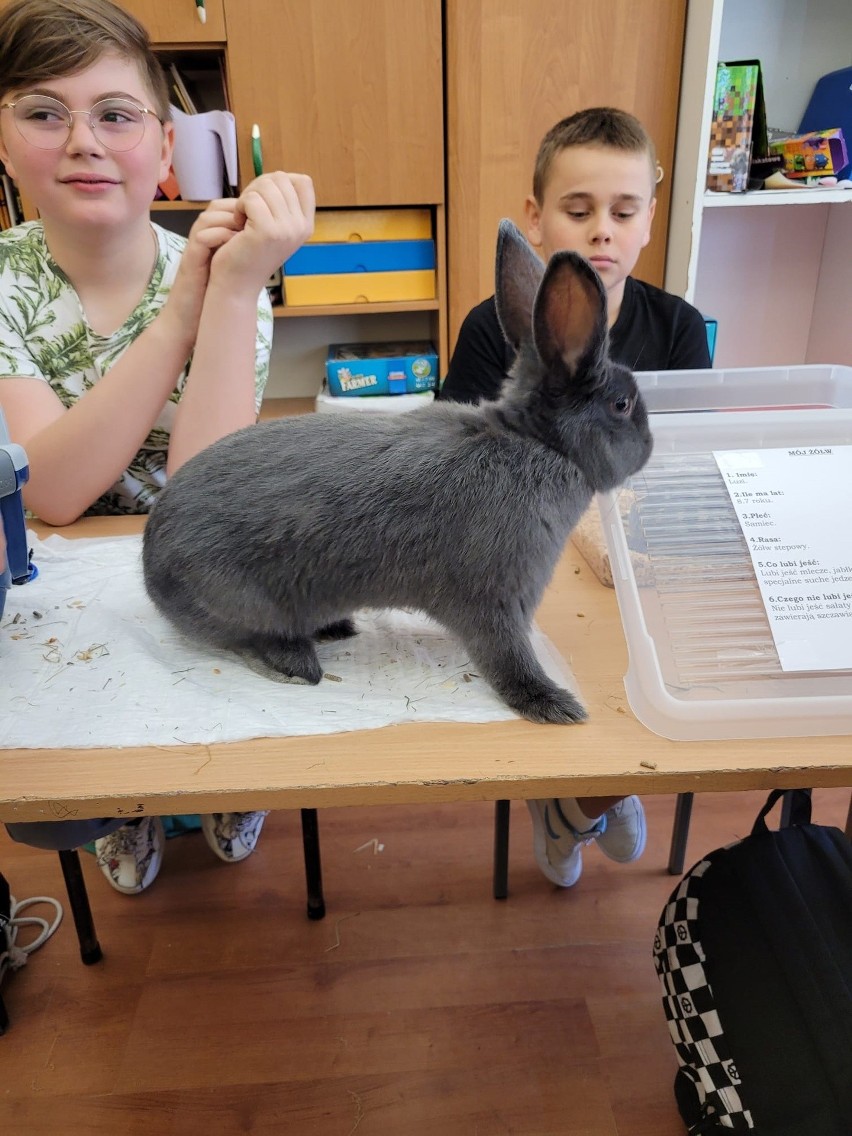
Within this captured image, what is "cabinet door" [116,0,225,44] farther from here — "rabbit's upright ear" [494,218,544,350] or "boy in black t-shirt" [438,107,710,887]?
"rabbit's upright ear" [494,218,544,350]

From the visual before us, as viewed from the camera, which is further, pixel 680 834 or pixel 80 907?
pixel 680 834

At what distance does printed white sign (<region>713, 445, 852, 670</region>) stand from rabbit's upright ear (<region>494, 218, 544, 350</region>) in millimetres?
230

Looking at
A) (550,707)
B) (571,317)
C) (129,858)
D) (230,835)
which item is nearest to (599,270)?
(571,317)

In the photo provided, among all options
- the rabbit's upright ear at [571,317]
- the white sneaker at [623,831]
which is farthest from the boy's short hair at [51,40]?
the white sneaker at [623,831]

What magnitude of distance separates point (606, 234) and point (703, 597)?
0.80m

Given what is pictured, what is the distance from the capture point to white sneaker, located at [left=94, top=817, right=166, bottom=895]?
1.22 metres

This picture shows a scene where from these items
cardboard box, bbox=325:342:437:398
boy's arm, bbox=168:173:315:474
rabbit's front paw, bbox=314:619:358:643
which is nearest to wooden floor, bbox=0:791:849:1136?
rabbit's front paw, bbox=314:619:358:643

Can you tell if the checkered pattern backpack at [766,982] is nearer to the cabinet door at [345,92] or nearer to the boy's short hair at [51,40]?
the boy's short hair at [51,40]

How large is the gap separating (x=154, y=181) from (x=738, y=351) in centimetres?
189

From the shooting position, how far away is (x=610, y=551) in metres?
0.67

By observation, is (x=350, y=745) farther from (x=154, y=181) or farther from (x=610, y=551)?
(x=154, y=181)

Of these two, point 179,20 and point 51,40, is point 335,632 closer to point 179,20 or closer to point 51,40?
point 51,40

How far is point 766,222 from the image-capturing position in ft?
7.09

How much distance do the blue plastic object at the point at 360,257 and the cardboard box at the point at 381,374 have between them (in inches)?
9.0
